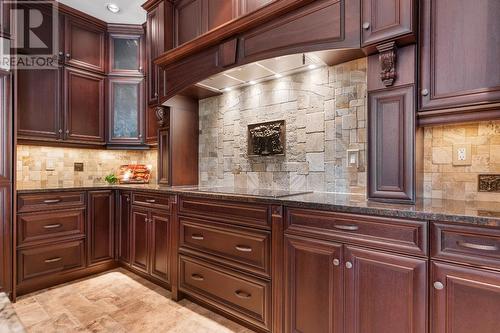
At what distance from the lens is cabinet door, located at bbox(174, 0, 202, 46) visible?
2801 millimetres

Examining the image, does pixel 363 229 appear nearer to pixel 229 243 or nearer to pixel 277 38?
pixel 229 243

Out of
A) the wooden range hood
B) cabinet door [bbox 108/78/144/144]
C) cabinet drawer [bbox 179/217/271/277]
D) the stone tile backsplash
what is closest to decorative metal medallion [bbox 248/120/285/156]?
the stone tile backsplash

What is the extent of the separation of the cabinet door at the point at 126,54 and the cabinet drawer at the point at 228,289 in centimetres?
266

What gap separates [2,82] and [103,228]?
1.74 meters

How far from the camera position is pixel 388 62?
1.65 metres

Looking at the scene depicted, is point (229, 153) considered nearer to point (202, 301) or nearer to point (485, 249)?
point (202, 301)

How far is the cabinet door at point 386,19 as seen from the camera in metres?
1.55

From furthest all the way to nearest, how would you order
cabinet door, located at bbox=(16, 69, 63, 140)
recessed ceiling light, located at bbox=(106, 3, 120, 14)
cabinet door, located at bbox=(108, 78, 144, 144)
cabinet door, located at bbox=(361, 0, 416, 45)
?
1. cabinet door, located at bbox=(108, 78, 144, 144)
2. recessed ceiling light, located at bbox=(106, 3, 120, 14)
3. cabinet door, located at bbox=(16, 69, 63, 140)
4. cabinet door, located at bbox=(361, 0, 416, 45)

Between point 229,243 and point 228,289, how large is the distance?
36 cm

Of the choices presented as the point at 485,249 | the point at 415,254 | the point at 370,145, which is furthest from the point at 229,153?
the point at 485,249

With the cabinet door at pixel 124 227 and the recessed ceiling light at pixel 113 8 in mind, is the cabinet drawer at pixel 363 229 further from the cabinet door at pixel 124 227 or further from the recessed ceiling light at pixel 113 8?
the recessed ceiling light at pixel 113 8

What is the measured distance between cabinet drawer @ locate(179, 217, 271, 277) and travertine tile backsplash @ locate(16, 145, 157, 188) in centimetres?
178

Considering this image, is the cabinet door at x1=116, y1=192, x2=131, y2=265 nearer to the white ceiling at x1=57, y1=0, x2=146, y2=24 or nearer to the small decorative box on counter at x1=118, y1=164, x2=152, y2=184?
the small decorative box on counter at x1=118, y1=164, x2=152, y2=184

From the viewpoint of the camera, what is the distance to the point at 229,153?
301 cm
